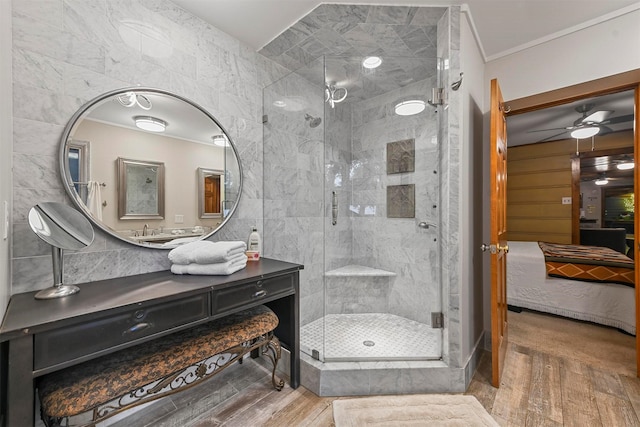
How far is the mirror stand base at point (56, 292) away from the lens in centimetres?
115

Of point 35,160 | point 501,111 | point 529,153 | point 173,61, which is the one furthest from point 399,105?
point 529,153

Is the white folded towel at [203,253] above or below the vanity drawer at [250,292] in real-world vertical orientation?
above

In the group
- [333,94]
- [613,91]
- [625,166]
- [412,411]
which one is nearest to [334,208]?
[333,94]

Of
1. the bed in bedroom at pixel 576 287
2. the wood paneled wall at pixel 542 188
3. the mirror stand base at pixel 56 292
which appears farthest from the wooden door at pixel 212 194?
the wood paneled wall at pixel 542 188

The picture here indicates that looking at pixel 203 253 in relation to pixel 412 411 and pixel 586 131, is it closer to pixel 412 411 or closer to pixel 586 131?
pixel 412 411

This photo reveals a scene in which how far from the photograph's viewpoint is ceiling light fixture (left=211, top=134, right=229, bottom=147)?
196cm

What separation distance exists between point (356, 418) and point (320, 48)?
2696 millimetres

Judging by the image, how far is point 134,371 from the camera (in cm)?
118

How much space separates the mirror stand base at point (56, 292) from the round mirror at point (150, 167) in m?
0.35

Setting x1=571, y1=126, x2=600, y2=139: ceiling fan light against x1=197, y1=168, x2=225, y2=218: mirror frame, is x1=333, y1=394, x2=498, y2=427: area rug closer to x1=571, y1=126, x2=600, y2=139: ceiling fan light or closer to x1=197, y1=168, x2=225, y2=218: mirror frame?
x1=197, y1=168, x2=225, y2=218: mirror frame

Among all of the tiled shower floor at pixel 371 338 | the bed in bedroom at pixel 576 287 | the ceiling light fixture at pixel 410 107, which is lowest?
the tiled shower floor at pixel 371 338

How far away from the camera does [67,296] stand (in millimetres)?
1191

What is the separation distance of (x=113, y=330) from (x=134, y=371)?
240 millimetres

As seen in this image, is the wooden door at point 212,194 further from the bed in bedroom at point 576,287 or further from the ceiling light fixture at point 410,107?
the bed in bedroom at point 576,287
